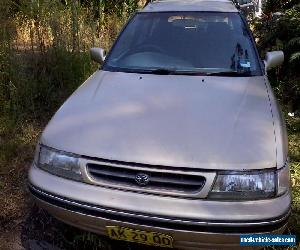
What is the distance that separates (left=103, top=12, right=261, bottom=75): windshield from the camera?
3367mm

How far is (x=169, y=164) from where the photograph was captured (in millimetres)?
2168

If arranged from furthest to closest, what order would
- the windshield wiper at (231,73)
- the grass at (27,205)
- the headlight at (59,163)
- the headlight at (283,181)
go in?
1. the windshield wiper at (231,73)
2. the grass at (27,205)
3. the headlight at (59,163)
4. the headlight at (283,181)

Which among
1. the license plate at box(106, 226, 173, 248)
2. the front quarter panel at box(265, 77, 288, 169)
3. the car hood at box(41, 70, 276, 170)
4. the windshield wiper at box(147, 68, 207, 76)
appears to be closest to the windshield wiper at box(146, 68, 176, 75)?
the windshield wiper at box(147, 68, 207, 76)

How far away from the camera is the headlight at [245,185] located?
7.11ft

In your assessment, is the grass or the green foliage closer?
the grass

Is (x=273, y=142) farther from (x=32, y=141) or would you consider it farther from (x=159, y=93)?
(x=32, y=141)

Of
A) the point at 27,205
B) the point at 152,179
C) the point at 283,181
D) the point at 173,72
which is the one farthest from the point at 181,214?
the point at 27,205

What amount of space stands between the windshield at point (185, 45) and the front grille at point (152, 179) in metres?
1.28

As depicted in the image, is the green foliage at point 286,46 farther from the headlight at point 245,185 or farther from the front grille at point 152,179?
the front grille at point 152,179

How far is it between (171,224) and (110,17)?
6832 millimetres

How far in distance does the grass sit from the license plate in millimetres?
600

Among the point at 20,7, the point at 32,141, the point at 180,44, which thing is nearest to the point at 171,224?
the point at 180,44

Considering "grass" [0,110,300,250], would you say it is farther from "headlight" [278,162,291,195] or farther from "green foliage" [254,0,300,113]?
"green foliage" [254,0,300,113]

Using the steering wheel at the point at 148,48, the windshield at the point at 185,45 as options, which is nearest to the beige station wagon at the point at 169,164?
the windshield at the point at 185,45
